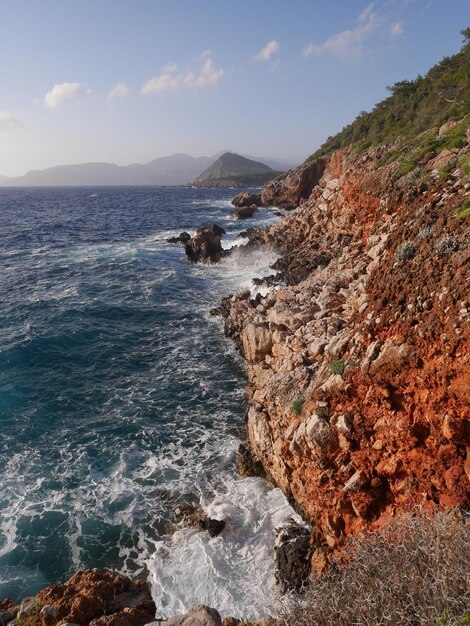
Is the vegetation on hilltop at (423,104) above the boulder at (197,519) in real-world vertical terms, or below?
above

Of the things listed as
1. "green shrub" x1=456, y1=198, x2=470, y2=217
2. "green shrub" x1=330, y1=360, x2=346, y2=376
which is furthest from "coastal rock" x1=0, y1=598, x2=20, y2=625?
"green shrub" x1=456, y1=198, x2=470, y2=217

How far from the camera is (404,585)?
19.3 ft

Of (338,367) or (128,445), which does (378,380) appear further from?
Result: (128,445)

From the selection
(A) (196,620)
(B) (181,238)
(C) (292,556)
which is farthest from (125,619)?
(B) (181,238)

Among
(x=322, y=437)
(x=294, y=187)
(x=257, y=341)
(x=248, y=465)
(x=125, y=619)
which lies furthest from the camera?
(x=294, y=187)

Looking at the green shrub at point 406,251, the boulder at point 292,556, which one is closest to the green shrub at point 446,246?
the green shrub at point 406,251

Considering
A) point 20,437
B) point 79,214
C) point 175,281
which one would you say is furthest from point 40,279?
point 79,214

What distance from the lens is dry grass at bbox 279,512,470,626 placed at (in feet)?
17.6

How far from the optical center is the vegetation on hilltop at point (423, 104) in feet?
115

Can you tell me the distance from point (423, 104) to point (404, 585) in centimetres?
5244

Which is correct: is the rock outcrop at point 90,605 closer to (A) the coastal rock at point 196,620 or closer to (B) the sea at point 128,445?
(A) the coastal rock at point 196,620

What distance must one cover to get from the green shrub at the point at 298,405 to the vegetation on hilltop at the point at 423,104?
2712 cm

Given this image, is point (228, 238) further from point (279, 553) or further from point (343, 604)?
point (343, 604)

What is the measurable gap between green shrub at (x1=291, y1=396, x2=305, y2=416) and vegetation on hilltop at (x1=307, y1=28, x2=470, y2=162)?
27.1 meters
